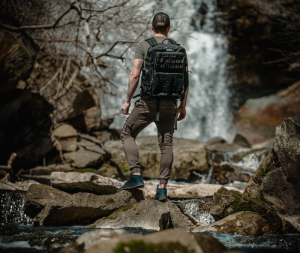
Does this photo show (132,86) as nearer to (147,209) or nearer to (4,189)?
(147,209)

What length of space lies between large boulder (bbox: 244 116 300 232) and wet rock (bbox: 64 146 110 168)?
4469mm

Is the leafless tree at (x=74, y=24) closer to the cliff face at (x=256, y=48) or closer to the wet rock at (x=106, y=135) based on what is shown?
the wet rock at (x=106, y=135)

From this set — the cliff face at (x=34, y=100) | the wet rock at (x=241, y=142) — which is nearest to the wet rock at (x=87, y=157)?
the cliff face at (x=34, y=100)

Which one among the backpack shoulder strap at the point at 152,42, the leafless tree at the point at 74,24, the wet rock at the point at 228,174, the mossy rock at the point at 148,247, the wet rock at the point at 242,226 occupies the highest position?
the leafless tree at the point at 74,24

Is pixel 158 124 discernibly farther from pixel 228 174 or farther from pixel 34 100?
pixel 34 100

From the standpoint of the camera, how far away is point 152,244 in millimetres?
2018

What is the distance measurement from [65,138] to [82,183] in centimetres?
394

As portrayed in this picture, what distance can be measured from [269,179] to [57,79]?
6.88 m

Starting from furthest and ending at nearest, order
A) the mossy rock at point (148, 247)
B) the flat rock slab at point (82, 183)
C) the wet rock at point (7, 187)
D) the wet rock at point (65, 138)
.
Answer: the wet rock at point (65, 138) < the wet rock at point (7, 187) < the flat rock slab at point (82, 183) < the mossy rock at point (148, 247)

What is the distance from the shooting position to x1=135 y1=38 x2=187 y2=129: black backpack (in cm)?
308

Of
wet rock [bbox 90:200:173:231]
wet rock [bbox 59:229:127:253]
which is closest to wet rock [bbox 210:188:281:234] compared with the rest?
wet rock [bbox 90:200:173:231]

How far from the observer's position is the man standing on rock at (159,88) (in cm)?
310

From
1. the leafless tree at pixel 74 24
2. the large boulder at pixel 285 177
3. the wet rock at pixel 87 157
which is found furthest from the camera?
the wet rock at pixel 87 157

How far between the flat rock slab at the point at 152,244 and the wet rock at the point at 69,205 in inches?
69.5
